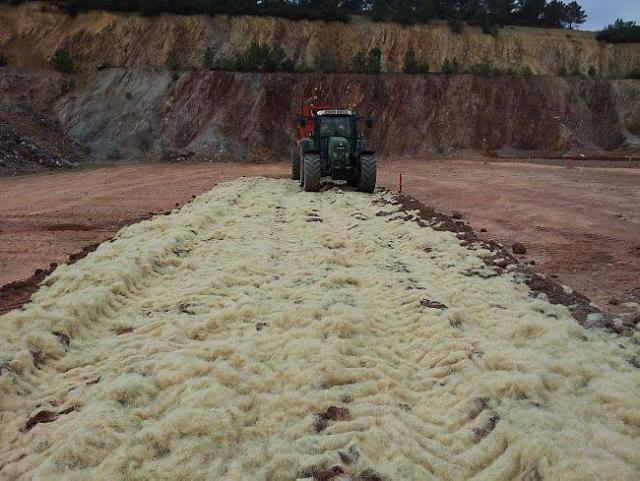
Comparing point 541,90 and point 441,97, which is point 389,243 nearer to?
point 441,97

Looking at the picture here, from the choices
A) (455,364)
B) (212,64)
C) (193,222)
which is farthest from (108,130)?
(455,364)

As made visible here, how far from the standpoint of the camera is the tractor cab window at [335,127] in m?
15.6

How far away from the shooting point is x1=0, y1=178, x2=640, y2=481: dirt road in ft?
11.1

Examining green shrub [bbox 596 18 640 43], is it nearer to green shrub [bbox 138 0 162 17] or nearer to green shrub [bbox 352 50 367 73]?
green shrub [bbox 352 50 367 73]

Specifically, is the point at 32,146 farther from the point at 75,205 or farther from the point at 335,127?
the point at 335,127

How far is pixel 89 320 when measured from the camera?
555 cm

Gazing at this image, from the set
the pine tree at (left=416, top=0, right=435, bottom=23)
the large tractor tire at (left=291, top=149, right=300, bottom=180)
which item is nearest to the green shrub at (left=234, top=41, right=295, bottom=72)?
the pine tree at (left=416, top=0, right=435, bottom=23)

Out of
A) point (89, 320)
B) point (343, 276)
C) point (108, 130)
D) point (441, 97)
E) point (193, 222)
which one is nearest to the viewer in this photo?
point (89, 320)

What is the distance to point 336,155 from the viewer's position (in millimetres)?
14883

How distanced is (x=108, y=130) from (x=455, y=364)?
31.4 metres

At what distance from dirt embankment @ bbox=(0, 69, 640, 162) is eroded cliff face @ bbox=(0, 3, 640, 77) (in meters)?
3.89

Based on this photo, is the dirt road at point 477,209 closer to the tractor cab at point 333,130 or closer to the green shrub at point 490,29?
the tractor cab at point 333,130

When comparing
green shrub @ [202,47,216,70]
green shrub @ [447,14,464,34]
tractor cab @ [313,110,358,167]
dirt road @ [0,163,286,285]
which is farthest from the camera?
green shrub @ [447,14,464,34]

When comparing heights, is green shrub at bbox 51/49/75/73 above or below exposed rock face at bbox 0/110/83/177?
above
